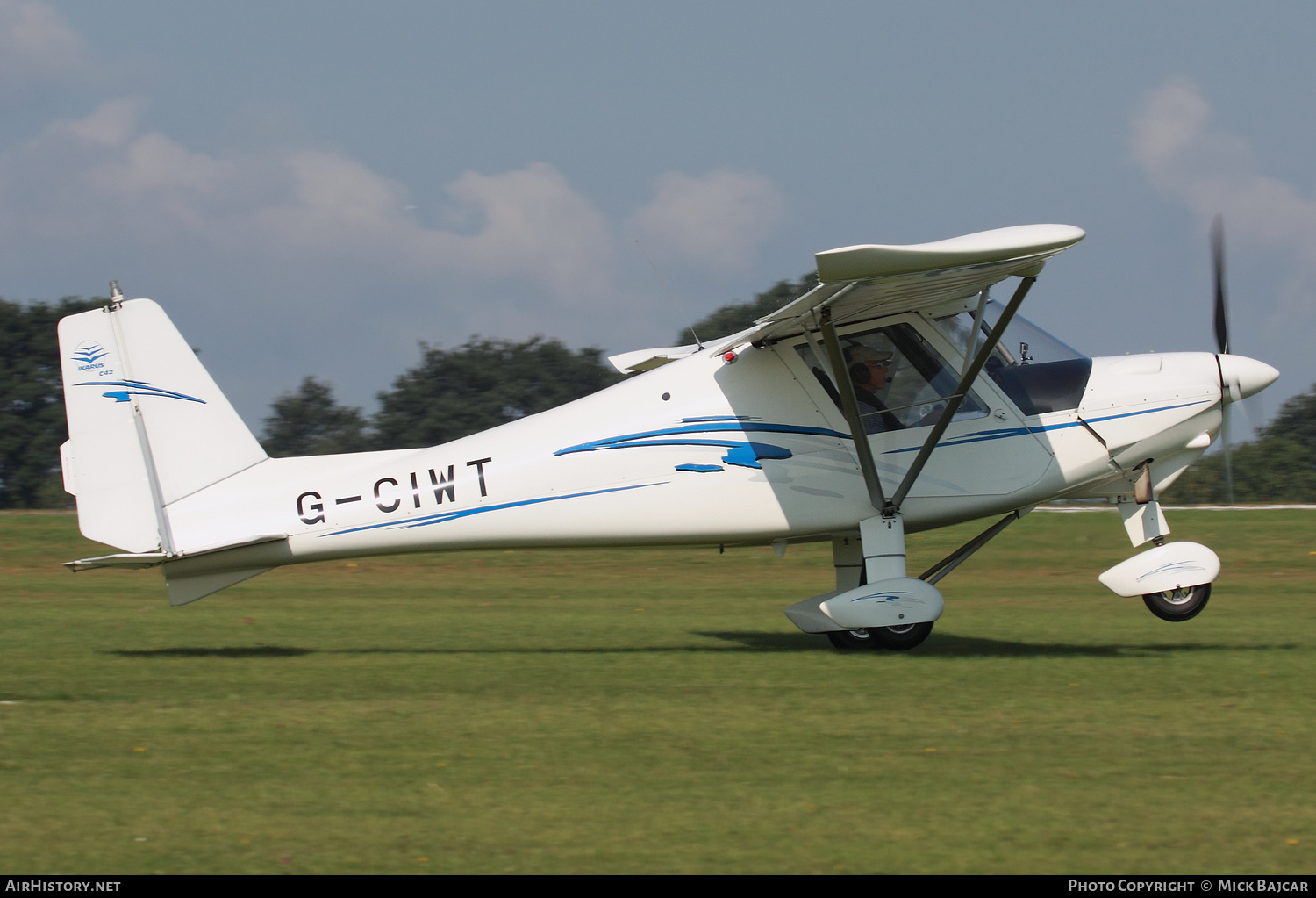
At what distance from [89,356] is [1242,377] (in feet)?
29.5

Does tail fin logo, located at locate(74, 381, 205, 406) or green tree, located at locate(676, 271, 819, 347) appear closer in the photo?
tail fin logo, located at locate(74, 381, 205, 406)

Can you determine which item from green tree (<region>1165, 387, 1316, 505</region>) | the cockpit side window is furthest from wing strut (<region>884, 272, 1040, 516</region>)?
green tree (<region>1165, 387, 1316, 505</region>)

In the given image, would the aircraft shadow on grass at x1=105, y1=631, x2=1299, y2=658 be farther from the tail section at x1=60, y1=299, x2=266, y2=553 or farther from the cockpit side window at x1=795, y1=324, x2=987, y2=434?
the cockpit side window at x1=795, y1=324, x2=987, y2=434

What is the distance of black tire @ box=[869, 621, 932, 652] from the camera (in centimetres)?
953

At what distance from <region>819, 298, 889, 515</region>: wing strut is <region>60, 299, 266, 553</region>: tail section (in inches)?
180

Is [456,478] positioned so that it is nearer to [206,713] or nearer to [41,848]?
[206,713]

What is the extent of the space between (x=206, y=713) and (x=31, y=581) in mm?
11330

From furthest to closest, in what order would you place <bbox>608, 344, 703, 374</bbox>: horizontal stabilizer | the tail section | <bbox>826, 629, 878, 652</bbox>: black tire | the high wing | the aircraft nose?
<bbox>608, 344, 703, 374</bbox>: horizontal stabilizer
<bbox>826, 629, 878, 652</bbox>: black tire
the aircraft nose
the tail section
the high wing

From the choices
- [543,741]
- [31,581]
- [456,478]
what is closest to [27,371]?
[31,581]

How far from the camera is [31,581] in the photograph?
1709 centimetres

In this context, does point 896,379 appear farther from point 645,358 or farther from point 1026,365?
point 645,358

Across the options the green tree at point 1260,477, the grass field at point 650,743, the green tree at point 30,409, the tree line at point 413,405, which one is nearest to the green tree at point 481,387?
the tree line at point 413,405

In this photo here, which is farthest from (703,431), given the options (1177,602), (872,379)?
(1177,602)

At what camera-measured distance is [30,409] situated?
41844mm
